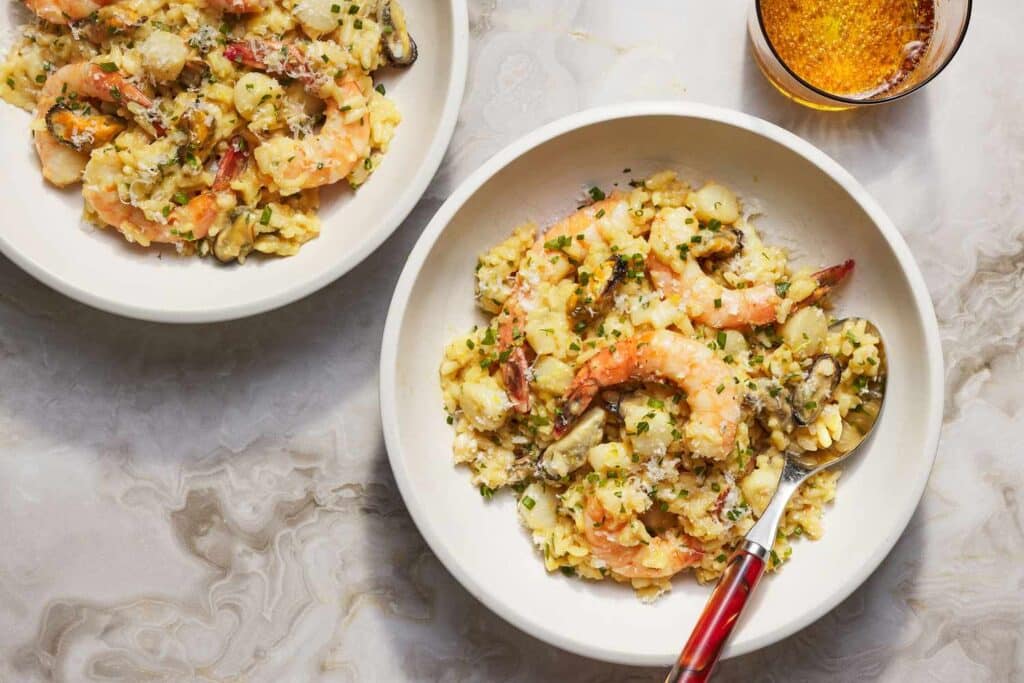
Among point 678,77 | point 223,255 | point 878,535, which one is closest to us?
point 878,535

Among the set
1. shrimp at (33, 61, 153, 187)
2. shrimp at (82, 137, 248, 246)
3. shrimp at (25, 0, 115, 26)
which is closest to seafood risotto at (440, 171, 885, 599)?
shrimp at (82, 137, 248, 246)

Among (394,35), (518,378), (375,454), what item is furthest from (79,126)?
(518,378)

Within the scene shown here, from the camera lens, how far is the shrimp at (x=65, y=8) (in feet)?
7.27

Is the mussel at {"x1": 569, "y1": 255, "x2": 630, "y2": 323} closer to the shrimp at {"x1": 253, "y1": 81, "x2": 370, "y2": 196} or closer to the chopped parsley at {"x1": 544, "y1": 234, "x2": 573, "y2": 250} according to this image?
the chopped parsley at {"x1": 544, "y1": 234, "x2": 573, "y2": 250}

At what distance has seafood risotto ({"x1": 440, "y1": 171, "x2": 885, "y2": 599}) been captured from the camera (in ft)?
6.72

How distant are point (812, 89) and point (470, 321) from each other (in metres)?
1.02

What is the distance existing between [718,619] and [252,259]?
56.0 inches

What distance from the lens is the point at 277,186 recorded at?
2.25 m

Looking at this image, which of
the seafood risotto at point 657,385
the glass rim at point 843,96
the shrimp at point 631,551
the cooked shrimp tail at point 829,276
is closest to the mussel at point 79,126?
the seafood risotto at point 657,385

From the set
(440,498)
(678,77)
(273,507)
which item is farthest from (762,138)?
(273,507)

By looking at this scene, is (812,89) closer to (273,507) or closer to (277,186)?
(277,186)

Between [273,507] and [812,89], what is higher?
[812,89]

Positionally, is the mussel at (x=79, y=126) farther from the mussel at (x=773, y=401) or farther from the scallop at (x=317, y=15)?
the mussel at (x=773, y=401)

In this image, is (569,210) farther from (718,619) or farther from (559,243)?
(718,619)
